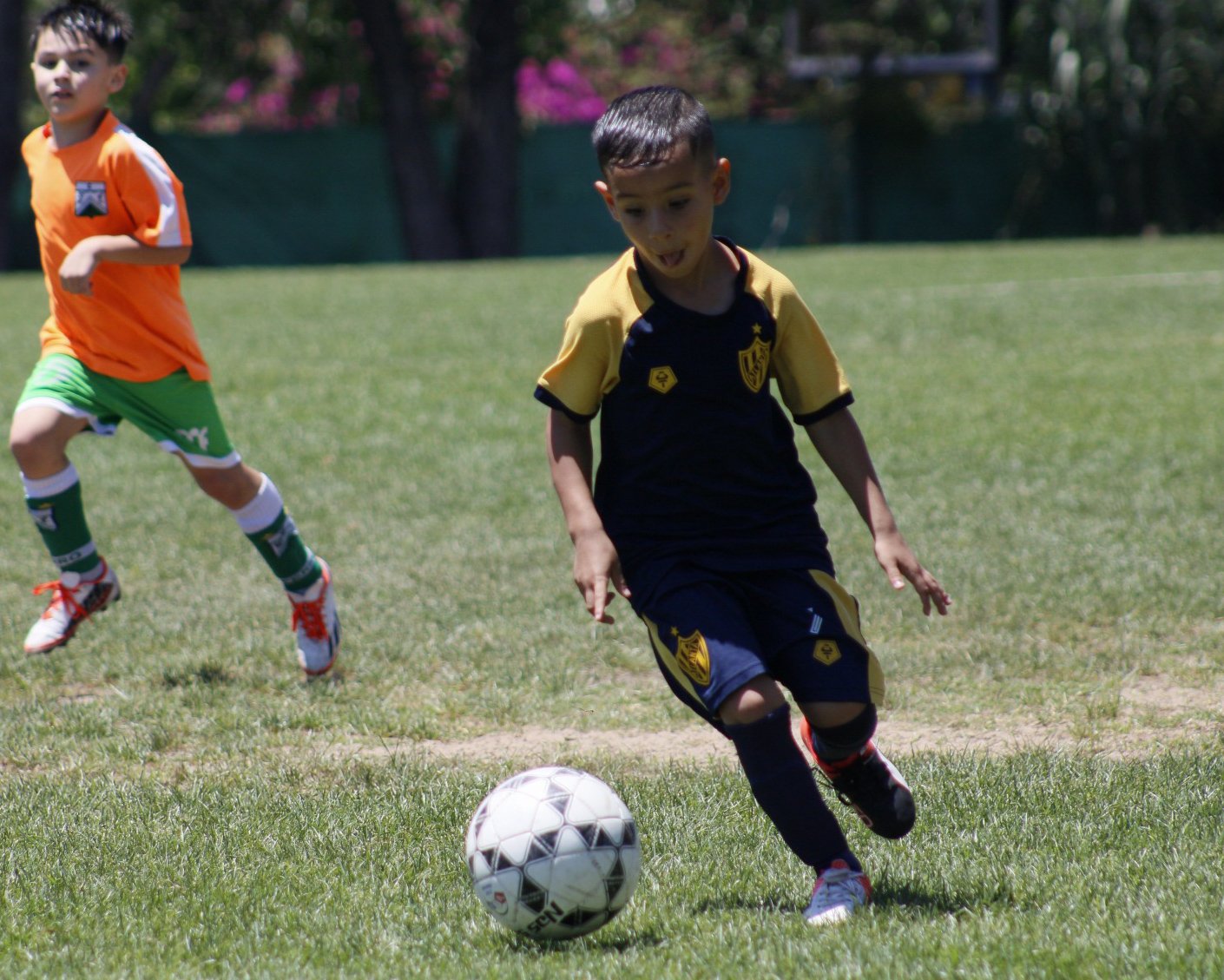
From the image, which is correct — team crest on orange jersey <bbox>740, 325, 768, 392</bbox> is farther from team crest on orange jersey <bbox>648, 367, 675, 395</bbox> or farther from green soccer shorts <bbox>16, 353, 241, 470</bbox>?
green soccer shorts <bbox>16, 353, 241, 470</bbox>

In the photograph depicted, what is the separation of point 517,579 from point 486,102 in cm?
2076

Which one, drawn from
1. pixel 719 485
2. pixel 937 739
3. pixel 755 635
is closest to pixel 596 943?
pixel 755 635

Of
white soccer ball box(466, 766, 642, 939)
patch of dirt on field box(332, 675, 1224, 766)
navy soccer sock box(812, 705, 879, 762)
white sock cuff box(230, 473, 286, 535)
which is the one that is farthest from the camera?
white sock cuff box(230, 473, 286, 535)


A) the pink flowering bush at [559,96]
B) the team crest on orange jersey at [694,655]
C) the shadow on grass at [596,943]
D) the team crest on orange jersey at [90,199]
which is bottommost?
the pink flowering bush at [559,96]

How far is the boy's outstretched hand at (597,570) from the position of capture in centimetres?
309

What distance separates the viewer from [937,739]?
14.7ft

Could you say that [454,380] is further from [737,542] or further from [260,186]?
[260,186]

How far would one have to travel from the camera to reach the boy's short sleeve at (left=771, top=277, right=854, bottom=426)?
3.35m

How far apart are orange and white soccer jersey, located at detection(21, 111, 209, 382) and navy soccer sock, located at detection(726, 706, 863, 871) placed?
2702 millimetres

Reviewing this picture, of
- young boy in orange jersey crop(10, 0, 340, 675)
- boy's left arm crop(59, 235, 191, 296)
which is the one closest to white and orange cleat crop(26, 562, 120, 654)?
young boy in orange jersey crop(10, 0, 340, 675)

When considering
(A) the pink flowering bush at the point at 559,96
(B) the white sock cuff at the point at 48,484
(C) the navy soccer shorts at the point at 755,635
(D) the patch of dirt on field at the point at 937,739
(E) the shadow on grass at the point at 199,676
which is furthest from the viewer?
(A) the pink flowering bush at the point at 559,96

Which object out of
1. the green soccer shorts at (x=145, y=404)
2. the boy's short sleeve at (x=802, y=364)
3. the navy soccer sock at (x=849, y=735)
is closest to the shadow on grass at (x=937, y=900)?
the navy soccer sock at (x=849, y=735)

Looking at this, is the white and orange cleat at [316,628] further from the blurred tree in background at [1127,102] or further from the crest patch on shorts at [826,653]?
the blurred tree in background at [1127,102]

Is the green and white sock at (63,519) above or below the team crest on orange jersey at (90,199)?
below
